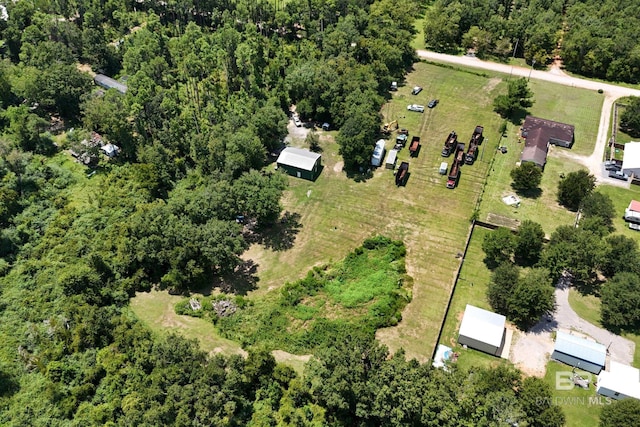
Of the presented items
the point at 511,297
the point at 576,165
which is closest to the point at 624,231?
the point at 576,165

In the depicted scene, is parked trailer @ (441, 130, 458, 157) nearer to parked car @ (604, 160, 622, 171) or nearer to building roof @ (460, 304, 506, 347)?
parked car @ (604, 160, 622, 171)

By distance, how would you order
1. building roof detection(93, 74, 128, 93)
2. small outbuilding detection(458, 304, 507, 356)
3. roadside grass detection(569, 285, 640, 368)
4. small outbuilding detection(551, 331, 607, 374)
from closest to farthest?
small outbuilding detection(551, 331, 607, 374) < small outbuilding detection(458, 304, 507, 356) < roadside grass detection(569, 285, 640, 368) < building roof detection(93, 74, 128, 93)

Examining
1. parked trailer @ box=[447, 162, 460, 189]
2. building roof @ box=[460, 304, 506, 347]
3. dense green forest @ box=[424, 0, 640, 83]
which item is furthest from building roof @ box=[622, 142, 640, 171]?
building roof @ box=[460, 304, 506, 347]

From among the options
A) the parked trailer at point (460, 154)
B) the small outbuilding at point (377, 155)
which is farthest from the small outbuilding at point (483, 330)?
the small outbuilding at point (377, 155)

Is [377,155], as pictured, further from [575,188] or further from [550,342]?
[550,342]

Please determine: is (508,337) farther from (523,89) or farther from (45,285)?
(45,285)

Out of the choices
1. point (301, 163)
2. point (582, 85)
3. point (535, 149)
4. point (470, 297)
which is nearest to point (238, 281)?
point (301, 163)

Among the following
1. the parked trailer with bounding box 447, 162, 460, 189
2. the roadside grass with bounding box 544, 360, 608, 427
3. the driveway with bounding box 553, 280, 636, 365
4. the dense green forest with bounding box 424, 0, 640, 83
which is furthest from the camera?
the dense green forest with bounding box 424, 0, 640, 83
